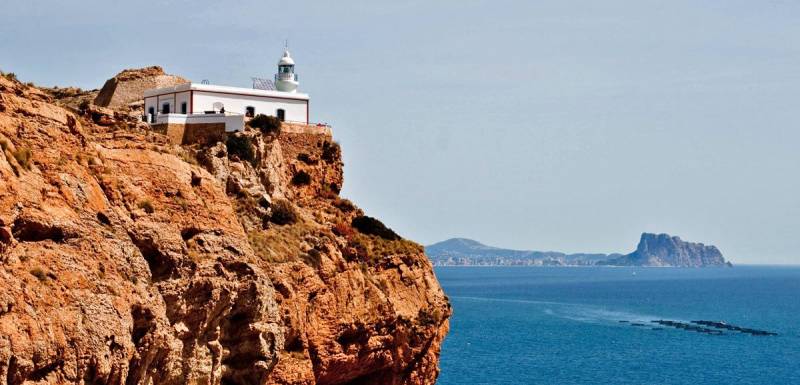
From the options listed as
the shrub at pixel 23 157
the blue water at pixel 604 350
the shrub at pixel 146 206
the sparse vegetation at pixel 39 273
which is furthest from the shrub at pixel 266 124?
the blue water at pixel 604 350

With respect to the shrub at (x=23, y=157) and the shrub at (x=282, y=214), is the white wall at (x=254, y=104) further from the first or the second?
the shrub at (x=23, y=157)

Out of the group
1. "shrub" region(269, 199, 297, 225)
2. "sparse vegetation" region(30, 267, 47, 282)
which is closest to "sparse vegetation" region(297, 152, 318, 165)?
"shrub" region(269, 199, 297, 225)

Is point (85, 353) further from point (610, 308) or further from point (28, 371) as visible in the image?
point (610, 308)

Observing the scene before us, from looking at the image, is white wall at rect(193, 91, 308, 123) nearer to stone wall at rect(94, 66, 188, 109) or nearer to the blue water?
stone wall at rect(94, 66, 188, 109)

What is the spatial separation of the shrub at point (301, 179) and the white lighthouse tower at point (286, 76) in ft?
18.6

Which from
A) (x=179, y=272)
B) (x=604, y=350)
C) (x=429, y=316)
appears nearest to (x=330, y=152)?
(x=429, y=316)

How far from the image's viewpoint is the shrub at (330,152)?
1917 inches

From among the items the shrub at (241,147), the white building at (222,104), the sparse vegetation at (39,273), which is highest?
the white building at (222,104)

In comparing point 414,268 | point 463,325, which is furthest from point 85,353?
point 463,325

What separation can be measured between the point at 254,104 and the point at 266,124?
2371mm

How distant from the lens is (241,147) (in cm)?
4209

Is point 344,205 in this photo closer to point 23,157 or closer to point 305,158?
point 305,158

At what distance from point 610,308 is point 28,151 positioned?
530 ft

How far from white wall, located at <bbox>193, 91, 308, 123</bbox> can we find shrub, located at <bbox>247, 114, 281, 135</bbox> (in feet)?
5.51
